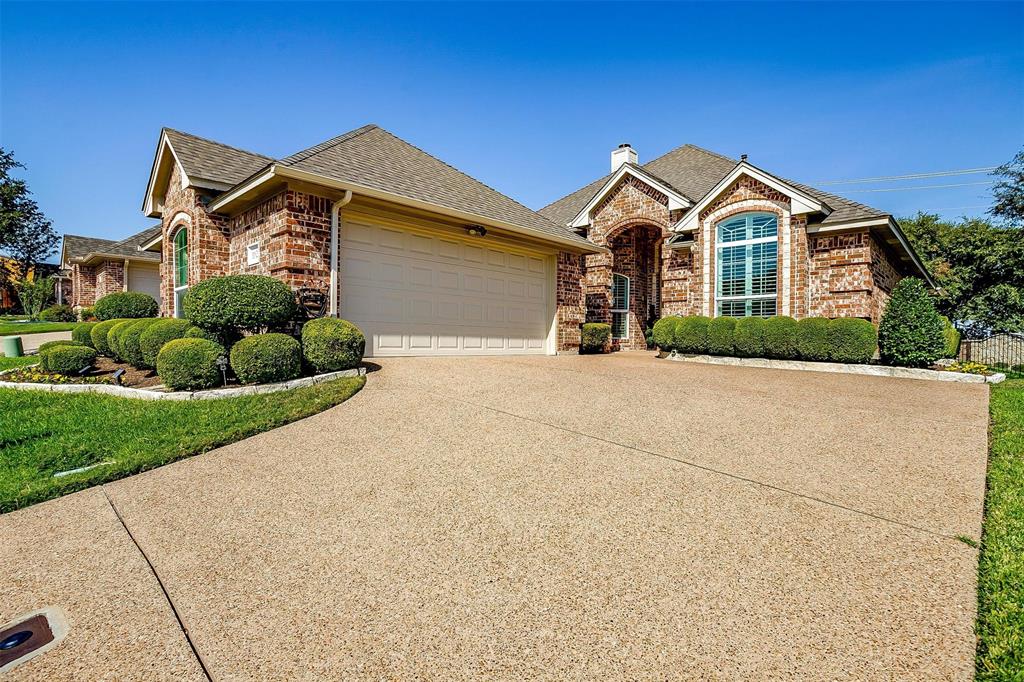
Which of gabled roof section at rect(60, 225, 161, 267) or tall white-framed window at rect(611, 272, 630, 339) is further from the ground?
gabled roof section at rect(60, 225, 161, 267)

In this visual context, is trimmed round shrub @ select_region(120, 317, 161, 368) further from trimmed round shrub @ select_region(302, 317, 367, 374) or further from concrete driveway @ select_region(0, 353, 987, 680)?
concrete driveway @ select_region(0, 353, 987, 680)

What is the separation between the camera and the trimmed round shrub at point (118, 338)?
9.53m

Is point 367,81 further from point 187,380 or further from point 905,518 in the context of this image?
point 905,518

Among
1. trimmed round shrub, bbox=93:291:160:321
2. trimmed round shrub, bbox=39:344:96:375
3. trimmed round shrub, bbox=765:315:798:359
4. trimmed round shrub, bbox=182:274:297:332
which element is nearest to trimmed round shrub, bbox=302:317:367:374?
trimmed round shrub, bbox=182:274:297:332

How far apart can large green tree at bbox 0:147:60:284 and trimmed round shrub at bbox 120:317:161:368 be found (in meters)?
17.1

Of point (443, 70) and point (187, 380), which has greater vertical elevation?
point (443, 70)

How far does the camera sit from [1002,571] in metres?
2.59

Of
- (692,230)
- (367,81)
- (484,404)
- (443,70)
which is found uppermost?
(443,70)

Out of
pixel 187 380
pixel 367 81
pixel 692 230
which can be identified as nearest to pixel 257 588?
pixel 187 380

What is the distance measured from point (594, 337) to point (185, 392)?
10.7 metres

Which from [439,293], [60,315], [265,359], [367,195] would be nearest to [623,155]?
[439,293]

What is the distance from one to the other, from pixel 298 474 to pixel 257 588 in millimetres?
1631

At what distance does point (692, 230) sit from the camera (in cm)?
1473

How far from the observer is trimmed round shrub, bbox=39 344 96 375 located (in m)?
8.21
